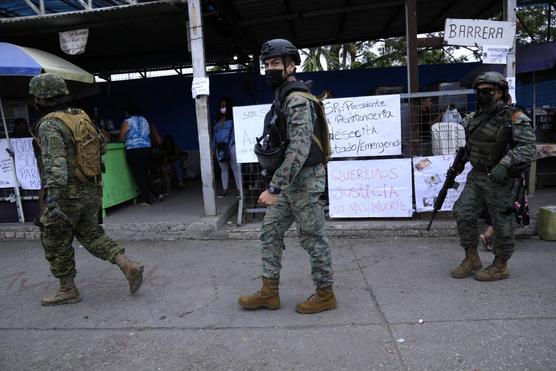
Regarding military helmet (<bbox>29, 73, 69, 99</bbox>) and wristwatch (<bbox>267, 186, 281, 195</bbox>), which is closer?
wristwatch (<bbox>267, 186, 281, 195</bbox>)

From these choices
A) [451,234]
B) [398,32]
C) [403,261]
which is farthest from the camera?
[398,32]

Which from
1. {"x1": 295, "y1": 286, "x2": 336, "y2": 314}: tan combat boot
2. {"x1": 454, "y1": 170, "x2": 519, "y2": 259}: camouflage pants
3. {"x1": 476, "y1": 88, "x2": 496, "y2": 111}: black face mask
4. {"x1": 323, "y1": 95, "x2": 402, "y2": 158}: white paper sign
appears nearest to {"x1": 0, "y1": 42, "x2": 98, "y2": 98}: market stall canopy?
{"x1": 323, "y1": 95, "x2": 402, "y2": 158}: white paper sign

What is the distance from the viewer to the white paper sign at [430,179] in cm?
545

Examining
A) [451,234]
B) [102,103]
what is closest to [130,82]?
[102,103]

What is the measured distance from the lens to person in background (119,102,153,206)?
686cm

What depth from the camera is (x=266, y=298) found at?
3.44 metres

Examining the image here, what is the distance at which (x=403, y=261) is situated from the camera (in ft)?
15.0

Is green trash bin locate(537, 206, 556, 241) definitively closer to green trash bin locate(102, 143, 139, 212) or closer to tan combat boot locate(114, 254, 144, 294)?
tan combat boot locate(114, 254, 144, 294)

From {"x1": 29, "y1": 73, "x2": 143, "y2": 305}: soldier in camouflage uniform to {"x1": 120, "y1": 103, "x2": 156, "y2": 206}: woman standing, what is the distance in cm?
293

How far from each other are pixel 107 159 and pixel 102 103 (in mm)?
5979

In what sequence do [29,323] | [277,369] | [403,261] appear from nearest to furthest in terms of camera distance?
[277,369]
[29,323]
[403,261]

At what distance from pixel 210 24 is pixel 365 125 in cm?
423

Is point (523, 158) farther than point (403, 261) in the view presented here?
No

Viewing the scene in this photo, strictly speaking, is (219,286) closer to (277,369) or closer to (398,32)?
(277,369)
